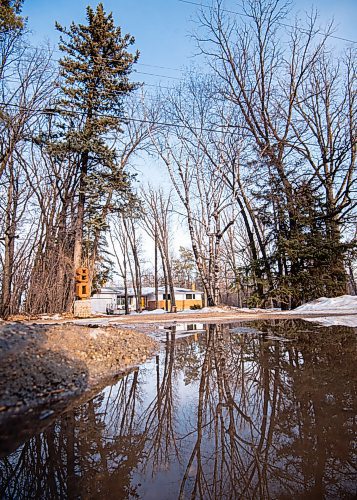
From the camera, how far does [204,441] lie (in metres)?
2.21

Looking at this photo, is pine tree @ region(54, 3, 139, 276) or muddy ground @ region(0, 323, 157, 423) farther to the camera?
pine tree @ region(54, 3, 139, 276)

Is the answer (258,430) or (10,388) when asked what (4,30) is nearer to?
(10,388)

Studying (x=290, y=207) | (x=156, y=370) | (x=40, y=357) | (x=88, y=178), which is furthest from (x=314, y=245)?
(x=40, y=357)

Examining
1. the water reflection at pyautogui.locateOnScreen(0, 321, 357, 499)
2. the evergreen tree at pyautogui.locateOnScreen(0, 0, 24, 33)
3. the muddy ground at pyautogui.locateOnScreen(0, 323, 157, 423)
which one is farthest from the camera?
the evergreen tree at pyautogui.locateOnScreen(0, 0, 24, 33)

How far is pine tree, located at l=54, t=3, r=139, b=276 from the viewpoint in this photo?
14.2 metres

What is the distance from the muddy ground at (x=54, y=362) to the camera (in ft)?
9.73

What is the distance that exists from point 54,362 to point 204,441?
87.8 inches

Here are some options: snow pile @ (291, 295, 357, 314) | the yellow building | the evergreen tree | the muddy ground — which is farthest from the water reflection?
the yellow building

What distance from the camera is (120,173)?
14.9 m

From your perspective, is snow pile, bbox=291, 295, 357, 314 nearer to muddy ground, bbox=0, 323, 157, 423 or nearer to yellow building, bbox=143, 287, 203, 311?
muddy ground, bbox=0, 323, 157, 423

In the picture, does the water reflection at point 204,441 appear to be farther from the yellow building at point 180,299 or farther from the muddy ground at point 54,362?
the yellow building at point 180,299

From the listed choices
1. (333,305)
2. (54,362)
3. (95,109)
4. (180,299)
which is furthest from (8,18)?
(180,299)

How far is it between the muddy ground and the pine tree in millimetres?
9139

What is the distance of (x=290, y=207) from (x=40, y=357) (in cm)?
1456
